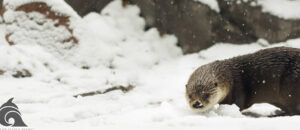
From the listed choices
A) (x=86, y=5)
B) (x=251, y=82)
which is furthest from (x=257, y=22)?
(x=86, y=5)

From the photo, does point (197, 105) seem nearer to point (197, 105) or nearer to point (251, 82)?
point (197, 105)

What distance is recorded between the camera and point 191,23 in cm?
603

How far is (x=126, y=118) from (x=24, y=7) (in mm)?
3157

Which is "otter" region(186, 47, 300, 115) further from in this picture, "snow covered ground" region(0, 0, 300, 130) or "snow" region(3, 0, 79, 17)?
"snow" region(3, 0, 79, 17)

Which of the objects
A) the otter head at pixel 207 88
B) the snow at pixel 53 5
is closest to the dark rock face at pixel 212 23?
the snow at pixel 53 5

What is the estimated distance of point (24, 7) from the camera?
5496 millimetres

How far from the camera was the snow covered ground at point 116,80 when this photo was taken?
8.90ft

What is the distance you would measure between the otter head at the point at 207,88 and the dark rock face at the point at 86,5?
327 cm

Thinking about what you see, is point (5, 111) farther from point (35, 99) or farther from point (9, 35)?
point (9, 35)

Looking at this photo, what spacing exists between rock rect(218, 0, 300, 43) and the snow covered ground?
0.13 meters

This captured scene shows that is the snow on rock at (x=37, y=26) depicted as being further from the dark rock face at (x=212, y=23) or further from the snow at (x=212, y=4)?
the snow at (x=212, y=4)

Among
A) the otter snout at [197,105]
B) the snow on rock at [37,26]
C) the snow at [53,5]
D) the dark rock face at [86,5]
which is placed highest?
the dark rock face at [86,5]

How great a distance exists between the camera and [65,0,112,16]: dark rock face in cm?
658

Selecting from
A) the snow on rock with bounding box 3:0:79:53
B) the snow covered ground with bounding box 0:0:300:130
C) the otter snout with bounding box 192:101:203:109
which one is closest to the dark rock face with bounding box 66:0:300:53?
the snow covered ground with bounding box 0:0:300:130
